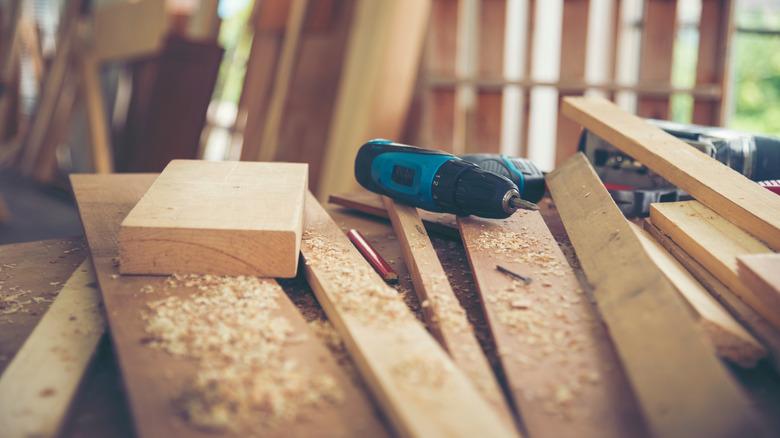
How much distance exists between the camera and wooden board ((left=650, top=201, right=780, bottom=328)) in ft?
2.95

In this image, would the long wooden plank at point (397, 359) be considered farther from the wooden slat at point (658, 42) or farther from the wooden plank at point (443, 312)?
the wooden slat at point (658, 42)

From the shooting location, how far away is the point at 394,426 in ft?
2.33

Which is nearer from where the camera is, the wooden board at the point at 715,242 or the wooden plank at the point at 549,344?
the wooden plank at the point at 549,344

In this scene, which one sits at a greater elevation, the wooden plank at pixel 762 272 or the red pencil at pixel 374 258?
the wooden plank at pixel 762 272

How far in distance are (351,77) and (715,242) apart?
2352mm

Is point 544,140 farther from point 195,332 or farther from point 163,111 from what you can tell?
point 195,332

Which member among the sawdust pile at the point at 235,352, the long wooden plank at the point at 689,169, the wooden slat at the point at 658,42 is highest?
the wooden slat at the point at 658,42

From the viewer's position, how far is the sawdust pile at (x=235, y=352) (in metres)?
0.72

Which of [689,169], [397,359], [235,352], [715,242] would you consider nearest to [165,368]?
[235,352]

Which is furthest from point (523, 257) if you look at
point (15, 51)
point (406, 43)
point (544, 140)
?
point (15, 51)

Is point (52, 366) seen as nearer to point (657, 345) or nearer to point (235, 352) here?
point (235, 352)

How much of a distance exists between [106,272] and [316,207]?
50 centimetres

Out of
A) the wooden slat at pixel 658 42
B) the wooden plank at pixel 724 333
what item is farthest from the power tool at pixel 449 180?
the wooden slat at pixel 658 42

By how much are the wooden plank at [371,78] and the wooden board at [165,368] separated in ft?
6.70
